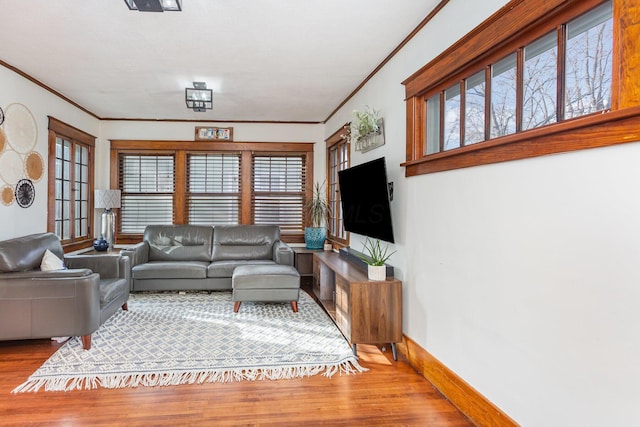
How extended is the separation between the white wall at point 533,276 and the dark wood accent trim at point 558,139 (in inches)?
1.6

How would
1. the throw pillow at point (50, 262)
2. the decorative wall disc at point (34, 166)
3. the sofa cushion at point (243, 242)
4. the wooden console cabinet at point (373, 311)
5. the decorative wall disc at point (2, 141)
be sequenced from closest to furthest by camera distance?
the wooden console cabinet at point (373, 311)
the throw pillow at point (50, 262)
the decorative wall disc at point (2, 141)
the decorative wall disc at point (34, 166)
the sofa cushion at point (243, 242)

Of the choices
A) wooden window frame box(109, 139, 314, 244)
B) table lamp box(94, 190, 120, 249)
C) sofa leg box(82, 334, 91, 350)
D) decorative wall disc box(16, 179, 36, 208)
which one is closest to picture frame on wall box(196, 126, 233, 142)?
wooden window frame box(109, 139, 314, 244)

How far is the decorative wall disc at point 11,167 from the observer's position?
12.1ft

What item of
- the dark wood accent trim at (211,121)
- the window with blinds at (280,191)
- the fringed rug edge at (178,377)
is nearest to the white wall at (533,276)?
the fringed rug edge at (178,377)

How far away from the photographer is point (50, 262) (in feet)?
11.2

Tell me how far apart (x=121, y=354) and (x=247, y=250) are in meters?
2.69

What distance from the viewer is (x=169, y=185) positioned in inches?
247

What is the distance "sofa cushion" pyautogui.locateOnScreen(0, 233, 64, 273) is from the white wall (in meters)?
3.31

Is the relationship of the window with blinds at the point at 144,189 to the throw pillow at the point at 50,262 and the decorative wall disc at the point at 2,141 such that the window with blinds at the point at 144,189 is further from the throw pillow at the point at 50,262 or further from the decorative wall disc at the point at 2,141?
the throw pillow at the point at 50,262

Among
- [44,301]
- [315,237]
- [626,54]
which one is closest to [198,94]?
[44,301]

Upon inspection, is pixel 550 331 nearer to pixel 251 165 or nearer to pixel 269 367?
pixel 269 367

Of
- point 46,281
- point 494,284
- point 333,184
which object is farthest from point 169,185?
point 494,284

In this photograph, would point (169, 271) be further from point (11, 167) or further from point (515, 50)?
point (515, 50)

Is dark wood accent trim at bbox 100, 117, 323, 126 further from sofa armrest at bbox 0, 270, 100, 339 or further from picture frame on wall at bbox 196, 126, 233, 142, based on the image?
sofa armrest at bbox 0, 270, 100, 339
